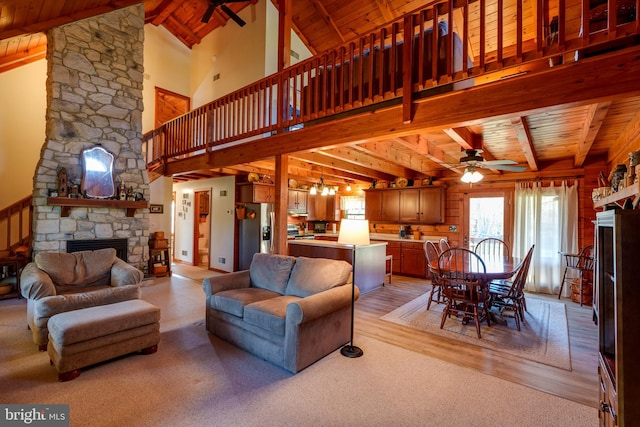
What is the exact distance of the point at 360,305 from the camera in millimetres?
4613

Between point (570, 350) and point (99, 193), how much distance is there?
6.99 metres

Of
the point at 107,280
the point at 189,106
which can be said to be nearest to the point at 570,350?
the point at 107,280

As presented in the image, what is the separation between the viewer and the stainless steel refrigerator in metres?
6.54

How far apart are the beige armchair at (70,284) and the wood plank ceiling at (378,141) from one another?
7.93 ft

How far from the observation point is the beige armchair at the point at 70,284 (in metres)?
2.84

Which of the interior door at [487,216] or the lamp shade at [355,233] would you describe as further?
the interior door at [487,216]

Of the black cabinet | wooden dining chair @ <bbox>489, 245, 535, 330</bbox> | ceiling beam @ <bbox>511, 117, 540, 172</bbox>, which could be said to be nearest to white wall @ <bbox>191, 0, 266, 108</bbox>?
the black cabinet

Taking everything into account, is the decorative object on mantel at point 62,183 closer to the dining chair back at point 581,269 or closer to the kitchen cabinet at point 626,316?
the kitchen cabinet at point 626,316

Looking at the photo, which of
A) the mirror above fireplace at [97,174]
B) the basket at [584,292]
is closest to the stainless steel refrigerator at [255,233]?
the mirror above fireplace at [97,174]

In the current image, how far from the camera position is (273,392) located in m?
2.29

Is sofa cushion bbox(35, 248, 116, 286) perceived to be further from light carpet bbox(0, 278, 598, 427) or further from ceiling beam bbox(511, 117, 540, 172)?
ceiling beam bbox(511, 117, 540, 172)

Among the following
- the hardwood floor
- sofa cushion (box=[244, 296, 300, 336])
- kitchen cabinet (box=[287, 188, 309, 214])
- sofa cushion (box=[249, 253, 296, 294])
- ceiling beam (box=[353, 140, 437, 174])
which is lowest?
the hardwood floor

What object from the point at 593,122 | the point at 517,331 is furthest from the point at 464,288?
the point at 593,122

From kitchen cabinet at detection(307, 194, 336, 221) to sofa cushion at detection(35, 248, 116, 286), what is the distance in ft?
16.7
